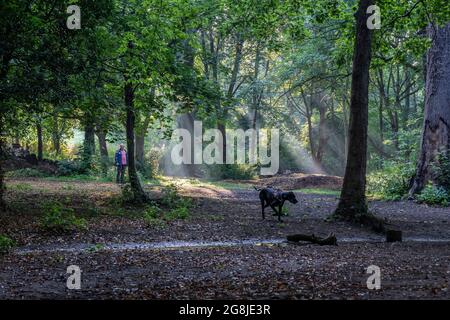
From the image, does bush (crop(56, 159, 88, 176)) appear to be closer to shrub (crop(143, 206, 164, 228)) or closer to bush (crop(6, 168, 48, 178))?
bush (crop(6, 168, 48, 178))

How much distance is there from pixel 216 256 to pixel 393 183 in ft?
52.9

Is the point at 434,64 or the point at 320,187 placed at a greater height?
the point at 434,64

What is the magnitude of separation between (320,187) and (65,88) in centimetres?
2176

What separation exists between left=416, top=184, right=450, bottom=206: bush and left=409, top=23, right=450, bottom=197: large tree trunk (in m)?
0.64

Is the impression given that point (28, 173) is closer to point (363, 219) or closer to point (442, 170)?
point (363, 219)

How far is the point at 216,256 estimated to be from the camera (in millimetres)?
10320

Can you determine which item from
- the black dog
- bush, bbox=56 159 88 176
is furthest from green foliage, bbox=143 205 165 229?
bush, bbox=56 159 88 176

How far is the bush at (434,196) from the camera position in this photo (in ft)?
66.9

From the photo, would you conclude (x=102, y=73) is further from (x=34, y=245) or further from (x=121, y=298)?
(x=121, y=298)

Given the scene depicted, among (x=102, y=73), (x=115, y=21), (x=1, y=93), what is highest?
(x=115, y=21)

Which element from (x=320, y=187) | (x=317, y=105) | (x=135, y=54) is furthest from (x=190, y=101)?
(x=317, y=105)

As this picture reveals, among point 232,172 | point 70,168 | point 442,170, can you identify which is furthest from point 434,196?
point 70,168

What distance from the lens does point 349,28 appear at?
16.5 metres

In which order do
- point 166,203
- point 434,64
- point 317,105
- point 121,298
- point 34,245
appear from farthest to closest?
point 317,105
point 434,64
point 166,203
point 34,245
point 121,298
